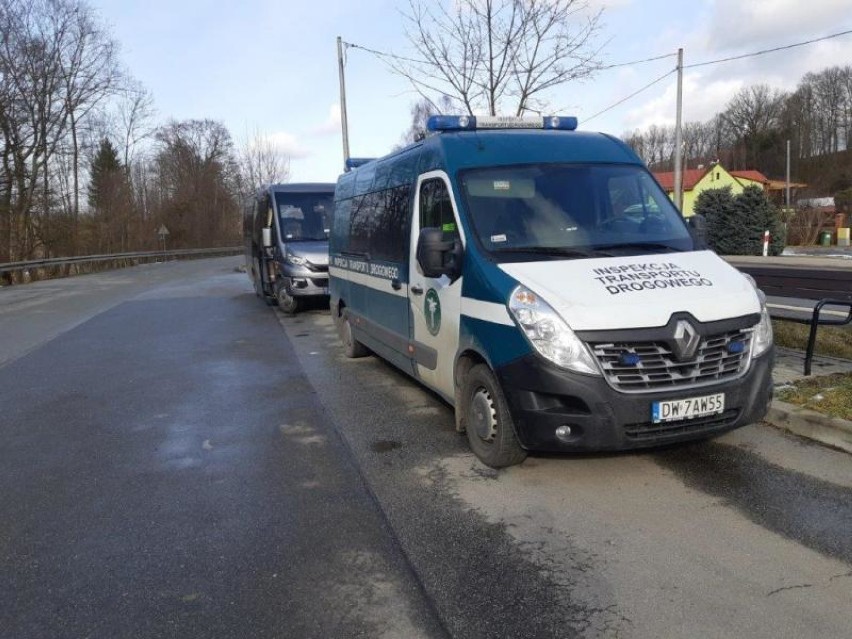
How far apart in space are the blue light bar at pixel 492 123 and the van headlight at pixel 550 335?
7.44ft

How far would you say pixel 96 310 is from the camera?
15.8m

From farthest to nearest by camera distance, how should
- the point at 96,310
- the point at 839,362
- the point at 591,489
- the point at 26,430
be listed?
the point at 96,310, the point at 839,362, the point at 26,430, the point at 591,489

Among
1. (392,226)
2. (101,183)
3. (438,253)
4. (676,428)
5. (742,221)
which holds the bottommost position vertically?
(676,428)

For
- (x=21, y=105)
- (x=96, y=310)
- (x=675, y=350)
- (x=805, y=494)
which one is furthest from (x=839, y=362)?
(x=21, y=105)

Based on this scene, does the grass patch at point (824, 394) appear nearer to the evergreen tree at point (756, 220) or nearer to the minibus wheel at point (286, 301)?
the minibus wheel at point (286, 301)

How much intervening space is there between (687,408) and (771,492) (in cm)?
78

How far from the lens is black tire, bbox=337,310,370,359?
28.7 ft

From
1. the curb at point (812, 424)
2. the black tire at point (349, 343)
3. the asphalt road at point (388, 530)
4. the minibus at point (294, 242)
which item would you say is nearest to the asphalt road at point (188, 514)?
the asphalt road at point (388, 530)

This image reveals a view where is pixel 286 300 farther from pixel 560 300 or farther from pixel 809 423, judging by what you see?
pixel 809 423

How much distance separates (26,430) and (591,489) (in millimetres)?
4968

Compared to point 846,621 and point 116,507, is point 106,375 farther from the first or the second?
point 846,621

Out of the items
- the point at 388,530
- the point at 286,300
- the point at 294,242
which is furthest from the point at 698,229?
the point at 294,242

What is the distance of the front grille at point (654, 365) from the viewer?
3984mm

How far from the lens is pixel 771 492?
13.6 ft
